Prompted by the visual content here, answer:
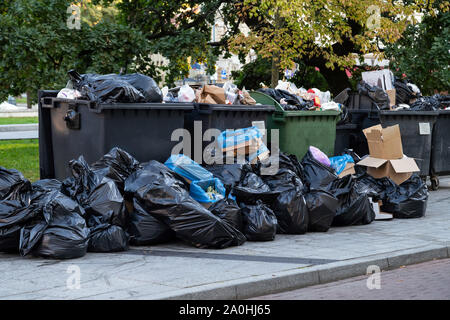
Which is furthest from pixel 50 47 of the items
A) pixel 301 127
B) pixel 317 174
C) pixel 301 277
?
pixel 301 277

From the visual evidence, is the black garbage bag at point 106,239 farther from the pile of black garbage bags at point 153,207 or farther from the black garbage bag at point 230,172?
the black garbage bag at point 230,172

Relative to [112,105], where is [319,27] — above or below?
above

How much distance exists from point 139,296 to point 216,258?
53.8 inches

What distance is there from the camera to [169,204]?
6.11 metres

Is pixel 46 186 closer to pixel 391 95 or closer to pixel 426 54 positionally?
pixel 391 95

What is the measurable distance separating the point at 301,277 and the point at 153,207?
1.56 m

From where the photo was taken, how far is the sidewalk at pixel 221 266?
4711 mm

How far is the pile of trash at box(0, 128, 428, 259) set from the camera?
5.76 m

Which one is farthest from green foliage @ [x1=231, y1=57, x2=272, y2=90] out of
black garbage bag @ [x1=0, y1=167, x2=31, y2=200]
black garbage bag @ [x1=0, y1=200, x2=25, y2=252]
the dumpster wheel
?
black garbage bag @ [x1=0, y1=200, x2=25, y2=252]

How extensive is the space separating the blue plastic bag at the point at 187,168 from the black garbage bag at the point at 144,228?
670 millimetres

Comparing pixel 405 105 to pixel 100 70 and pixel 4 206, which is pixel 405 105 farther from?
pixel 4 206

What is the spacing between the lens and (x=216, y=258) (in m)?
5.79

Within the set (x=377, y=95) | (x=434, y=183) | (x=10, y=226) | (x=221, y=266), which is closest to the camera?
(x=221, y=266)

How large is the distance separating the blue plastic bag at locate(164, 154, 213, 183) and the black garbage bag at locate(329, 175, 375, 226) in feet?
4.70
